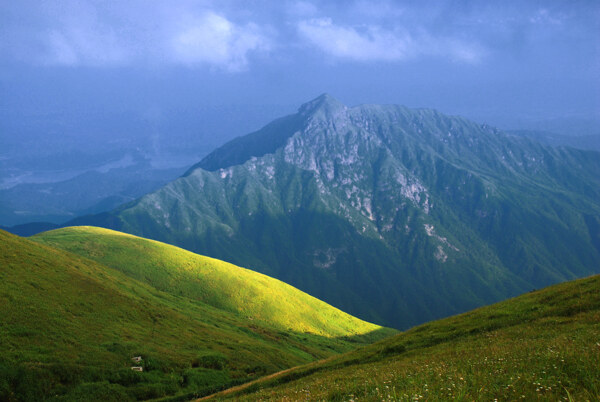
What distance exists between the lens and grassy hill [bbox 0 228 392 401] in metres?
45.8

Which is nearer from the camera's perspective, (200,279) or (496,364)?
(496,364)

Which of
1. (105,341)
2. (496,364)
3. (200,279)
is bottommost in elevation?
(105,341)

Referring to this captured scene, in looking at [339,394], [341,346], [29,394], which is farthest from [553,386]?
[341,346]

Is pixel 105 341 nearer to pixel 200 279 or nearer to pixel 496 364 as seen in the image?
pixel 496 364

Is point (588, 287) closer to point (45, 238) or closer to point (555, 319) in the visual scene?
point (555, 319)

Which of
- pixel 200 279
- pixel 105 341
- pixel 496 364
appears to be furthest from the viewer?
pixel 200 279

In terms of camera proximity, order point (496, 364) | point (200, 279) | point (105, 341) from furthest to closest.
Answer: point (200, 279) → point (105, 341) → point (496, 364)

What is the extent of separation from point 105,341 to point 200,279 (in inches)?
3768

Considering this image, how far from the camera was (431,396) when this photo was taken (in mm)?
10227

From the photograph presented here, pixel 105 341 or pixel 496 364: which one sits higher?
pixel 496 364

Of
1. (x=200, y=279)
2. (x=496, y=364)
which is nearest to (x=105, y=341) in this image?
(x=496, y=364)

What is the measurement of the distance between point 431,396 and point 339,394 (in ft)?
21.6

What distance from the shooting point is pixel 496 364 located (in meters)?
16.0

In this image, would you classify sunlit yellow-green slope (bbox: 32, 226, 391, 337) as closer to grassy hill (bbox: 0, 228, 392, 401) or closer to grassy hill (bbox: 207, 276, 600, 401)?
grassy hill (bbox: 0, 228, 392, 401)
